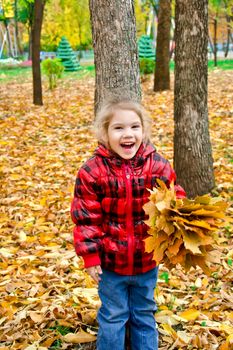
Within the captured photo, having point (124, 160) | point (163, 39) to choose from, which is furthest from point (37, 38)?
point (124, 160)

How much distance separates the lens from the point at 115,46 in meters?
2.93

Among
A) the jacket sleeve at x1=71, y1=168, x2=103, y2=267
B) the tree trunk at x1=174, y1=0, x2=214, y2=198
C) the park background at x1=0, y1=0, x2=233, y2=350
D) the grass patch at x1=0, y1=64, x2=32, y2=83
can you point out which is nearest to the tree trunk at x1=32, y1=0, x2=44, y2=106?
the park background at x1=0, y1=0, x2=233, y2=350

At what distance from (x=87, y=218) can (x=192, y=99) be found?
2.81m

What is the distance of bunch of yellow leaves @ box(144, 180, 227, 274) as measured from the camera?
228cm

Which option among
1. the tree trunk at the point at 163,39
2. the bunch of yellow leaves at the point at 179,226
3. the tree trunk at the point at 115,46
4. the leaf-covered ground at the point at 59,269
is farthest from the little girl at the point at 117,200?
Answer: the tree trunk at the point at 163,39

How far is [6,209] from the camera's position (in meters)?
5.68

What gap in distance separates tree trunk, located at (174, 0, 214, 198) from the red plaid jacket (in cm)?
250

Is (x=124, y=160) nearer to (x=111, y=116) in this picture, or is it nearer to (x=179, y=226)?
(x=111, y=116)

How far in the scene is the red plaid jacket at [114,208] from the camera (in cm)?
252

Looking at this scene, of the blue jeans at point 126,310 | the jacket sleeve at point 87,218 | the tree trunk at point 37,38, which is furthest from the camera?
the tree trunk at point 37,38

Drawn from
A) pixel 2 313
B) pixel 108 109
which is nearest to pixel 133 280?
pixel 108 109

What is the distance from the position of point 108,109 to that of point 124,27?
2.22 ft

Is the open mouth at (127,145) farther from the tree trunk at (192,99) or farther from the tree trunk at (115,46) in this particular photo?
the tree trunk at (192,99)

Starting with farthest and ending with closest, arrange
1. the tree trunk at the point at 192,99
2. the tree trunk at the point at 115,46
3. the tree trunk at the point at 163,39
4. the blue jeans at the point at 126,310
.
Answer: the tree trunk at the point at 163,39
the tree trunk at the point at 192,99
the tree trunk at the point at 115,46
the blue jeans at the point at 126,310
